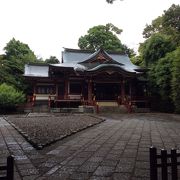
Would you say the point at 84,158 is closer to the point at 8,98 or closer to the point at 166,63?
the point at 8,98

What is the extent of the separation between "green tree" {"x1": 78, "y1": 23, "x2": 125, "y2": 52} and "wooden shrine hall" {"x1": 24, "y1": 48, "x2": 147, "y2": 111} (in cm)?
1741

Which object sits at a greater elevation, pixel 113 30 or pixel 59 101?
pixel 113 30

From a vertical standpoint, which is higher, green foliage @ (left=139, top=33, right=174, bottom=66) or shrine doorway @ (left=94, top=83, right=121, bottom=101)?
green foliage @ (left=139, top=33, right=174, bottom=66)

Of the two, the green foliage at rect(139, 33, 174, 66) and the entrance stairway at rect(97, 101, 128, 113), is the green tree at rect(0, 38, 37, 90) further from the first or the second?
the green foliage at rect(139, 33, 174, 66)

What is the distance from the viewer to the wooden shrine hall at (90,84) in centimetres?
2634

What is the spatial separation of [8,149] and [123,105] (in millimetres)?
19127

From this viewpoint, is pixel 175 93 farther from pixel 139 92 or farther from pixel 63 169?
pixel 63 169

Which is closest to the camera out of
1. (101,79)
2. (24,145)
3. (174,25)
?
(24,145)

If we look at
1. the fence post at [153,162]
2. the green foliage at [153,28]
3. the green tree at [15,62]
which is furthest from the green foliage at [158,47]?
the fence post at [153,162]

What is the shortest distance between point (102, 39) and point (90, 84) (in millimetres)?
25318

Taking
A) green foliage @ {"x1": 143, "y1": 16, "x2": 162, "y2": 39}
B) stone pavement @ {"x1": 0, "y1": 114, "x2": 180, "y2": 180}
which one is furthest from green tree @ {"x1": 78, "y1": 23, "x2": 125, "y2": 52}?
stone pavement @ {"x1": 0, "y1": 114, "x2": 180, "y2": 180}

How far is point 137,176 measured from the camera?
14.4 feet

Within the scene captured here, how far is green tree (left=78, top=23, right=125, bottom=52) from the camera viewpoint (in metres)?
50.4

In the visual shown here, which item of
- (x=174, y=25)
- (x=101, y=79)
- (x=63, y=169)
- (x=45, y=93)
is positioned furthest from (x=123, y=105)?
(x=63, y=169)
